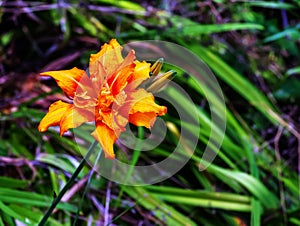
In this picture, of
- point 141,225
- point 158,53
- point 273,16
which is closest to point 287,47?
point 273,16

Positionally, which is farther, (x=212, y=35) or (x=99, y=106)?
(x=212, y=35)

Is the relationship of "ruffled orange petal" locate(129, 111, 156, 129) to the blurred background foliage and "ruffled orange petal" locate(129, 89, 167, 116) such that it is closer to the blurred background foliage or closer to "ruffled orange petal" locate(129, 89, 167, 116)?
"ruffled orange petal" locate(129, 89, 167, 116)

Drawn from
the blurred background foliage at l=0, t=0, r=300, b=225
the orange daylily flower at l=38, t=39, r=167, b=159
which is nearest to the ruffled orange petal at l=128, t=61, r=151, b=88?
the orange daylily flower at l=38, t=39, r=167, b=159

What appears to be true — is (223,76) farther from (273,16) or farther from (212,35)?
(273,16)

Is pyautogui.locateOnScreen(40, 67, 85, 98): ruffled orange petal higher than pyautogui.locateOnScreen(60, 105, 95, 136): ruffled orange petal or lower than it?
higher

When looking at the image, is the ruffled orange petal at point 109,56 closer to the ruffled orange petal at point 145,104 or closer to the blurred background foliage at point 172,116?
the ruffled orange petal at point 145,104

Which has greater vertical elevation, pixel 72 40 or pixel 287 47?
pixel 287 47

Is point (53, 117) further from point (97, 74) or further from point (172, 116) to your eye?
point (172, 116)
